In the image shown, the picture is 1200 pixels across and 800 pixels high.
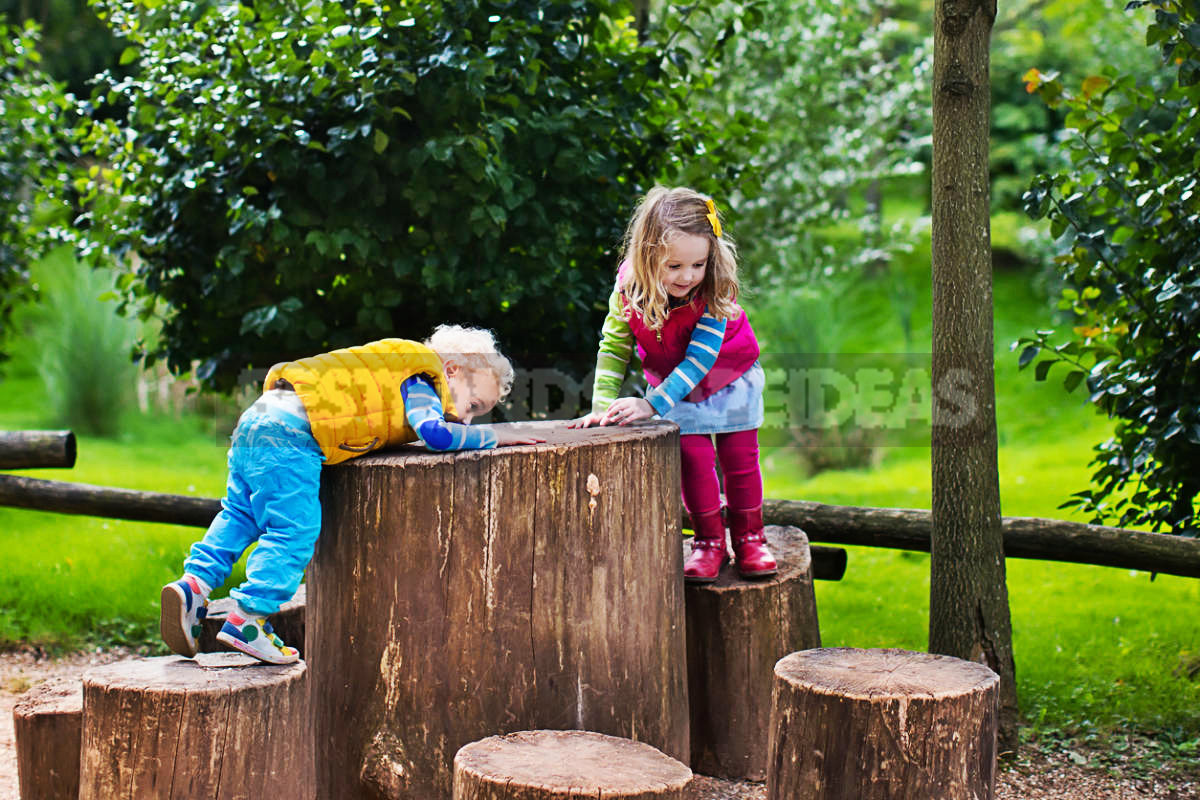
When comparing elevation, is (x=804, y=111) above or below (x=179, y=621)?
above

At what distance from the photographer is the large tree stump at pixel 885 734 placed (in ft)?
8.77

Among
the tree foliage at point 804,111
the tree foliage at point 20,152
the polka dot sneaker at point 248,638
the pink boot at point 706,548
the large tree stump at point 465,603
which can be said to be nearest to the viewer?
the polka dot sneaker at point 248,638

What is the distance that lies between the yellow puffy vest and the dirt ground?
1.53 m

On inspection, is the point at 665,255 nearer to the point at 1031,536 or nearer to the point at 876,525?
the point at 876,525

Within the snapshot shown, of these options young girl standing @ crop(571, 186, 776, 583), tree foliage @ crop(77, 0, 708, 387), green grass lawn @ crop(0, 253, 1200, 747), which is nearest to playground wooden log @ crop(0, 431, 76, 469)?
green grass lawn @ crop(0, 253, 1200, 747)

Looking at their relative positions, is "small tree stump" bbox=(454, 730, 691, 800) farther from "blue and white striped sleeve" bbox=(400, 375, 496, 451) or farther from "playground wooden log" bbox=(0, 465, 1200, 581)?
"playground wooden log" bbox=(0, 465, 1200, 581)

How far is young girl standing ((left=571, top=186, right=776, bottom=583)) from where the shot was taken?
11.4ft

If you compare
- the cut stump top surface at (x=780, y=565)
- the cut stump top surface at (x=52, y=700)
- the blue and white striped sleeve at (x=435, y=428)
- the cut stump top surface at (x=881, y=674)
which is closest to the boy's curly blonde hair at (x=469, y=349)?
the blue and white striped sleeve at (x=435, y=428)

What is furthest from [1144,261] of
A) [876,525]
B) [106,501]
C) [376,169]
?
[106,501]

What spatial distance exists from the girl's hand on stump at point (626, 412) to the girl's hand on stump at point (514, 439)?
305mm

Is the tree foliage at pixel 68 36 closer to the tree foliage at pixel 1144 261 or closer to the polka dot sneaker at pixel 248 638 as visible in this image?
the tree foliage at pixel 1144 261

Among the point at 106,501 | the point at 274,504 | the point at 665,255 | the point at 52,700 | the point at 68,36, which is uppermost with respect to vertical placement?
the point at 68,36

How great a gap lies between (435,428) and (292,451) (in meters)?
0.37

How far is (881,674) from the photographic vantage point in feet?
9.34
